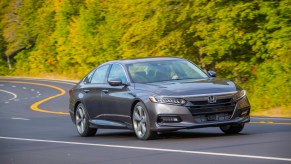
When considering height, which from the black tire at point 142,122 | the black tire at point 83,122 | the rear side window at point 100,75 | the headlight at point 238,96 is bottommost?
the black tire at point 83,122

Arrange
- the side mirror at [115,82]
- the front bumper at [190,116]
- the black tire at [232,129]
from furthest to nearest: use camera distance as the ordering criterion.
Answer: the side mirror at [115,82] → the black tire at [232,129] → the front bumper at [190,116]

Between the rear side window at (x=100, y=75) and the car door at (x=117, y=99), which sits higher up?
the rear side window at (x=100, y=75)

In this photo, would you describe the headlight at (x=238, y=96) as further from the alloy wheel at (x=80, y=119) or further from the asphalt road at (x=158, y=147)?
the alloy wheel at (x=80, y=119)

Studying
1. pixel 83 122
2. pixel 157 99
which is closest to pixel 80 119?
pixel 83 122

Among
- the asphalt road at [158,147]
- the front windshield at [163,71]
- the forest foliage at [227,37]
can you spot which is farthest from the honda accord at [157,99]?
the forest foliage at [227,37]

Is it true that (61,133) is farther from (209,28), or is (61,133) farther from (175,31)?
(175,31)

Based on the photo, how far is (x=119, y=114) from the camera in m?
14.8

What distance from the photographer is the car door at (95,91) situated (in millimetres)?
15664

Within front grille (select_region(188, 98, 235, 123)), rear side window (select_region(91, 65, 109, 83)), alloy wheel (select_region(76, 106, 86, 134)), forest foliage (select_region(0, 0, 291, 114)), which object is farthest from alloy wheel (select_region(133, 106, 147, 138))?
forest foliage (select_region(0, 0, 291, 114))

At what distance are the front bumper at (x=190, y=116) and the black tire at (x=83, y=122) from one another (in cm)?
288

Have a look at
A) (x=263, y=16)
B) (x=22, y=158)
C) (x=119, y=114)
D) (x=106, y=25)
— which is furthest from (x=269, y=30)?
(x=106, y=25)

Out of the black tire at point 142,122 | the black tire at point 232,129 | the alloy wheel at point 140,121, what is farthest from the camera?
the black tire at point 232,129

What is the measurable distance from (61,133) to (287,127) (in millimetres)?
5015

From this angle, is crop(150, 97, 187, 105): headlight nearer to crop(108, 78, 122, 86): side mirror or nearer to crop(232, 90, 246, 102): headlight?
crop(232, 90, 246, 102): headlight
